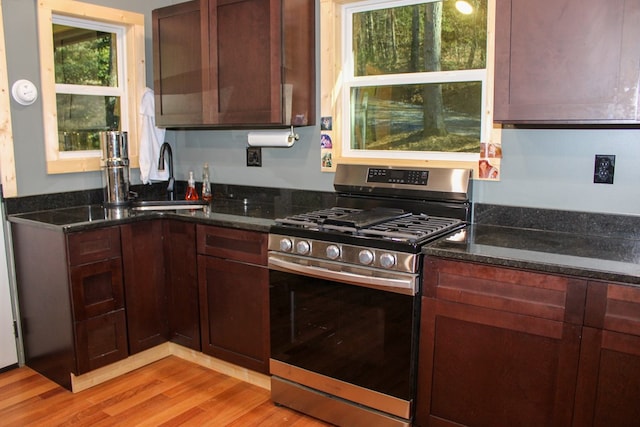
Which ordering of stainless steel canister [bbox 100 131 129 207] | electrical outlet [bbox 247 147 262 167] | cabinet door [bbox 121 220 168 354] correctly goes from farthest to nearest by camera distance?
electrical outlet [bbox 247 147 262 167]
stainless steel canister [bbox 100 131 129 207]
cabinet door [bbox 121 220 168 354]

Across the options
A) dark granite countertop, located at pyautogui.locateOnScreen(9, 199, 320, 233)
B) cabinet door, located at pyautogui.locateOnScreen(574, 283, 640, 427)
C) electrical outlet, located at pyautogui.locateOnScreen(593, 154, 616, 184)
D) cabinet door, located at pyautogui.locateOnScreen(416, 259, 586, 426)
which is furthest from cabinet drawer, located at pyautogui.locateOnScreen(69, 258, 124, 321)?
electrical outlet, located at pyautogui.locateOnScreen(593, 154, 616, 184)

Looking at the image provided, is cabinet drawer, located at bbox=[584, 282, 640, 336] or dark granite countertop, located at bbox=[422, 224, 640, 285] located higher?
dark granite countertop, located at bbox=[422, 224, 640, 285]

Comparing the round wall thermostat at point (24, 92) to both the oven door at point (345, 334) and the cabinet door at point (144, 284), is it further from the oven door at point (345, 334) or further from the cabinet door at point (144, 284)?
the oven door at point (345, 334)

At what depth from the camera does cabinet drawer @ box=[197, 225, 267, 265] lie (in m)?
2.53

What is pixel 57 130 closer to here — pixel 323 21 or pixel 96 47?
pixel 96 47

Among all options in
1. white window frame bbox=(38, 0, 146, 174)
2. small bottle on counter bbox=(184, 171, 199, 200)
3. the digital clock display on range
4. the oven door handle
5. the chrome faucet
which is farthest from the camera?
the chrome faucet

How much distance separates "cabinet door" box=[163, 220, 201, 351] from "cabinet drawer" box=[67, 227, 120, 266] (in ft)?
0.96

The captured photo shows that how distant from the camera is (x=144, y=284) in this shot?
2914 millimetres

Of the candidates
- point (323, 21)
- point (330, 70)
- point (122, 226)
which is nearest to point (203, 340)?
point (122, 226)

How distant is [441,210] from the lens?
2527 millimetres

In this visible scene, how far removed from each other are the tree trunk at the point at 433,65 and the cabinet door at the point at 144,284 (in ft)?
5.23

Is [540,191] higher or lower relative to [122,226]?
higher

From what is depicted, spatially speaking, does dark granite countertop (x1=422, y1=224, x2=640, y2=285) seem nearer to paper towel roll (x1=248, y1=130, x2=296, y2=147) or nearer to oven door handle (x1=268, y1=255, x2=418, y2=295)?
oven door handle (x1=268, y1=255, x2=418, y2=295)

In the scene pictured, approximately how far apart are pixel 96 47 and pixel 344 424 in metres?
2.70
